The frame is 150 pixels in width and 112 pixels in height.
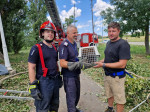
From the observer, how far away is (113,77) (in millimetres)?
2445

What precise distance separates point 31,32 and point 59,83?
18158mm

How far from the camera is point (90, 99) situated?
12.5ft

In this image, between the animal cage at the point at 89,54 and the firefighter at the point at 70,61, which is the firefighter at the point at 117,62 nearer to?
the animal cage at the point at 89,54

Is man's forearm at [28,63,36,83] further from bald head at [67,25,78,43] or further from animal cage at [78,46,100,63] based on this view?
animal cage at [78,46,100,63]

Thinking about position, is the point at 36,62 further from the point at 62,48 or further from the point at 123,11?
the point at 123,11

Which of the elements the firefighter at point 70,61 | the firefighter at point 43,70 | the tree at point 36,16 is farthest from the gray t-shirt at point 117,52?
the tree at point 36,16

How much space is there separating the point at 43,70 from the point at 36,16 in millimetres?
19642

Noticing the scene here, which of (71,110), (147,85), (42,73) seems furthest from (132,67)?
(42,73)

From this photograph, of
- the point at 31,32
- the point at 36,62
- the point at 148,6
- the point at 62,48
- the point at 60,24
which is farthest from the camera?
the point at 31,32

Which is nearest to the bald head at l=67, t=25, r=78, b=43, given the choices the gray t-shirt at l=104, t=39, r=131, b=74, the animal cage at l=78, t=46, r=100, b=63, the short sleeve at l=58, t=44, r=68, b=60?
the short sleeve at l=58, t=44, r=68, b=60

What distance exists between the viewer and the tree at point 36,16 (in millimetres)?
18531

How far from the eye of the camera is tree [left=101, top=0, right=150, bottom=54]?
902cm

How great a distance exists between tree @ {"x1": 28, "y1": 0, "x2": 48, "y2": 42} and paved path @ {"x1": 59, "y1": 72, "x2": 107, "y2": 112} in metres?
16.0

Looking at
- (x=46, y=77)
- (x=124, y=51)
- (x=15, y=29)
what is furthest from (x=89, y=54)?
(x=15, y=29)
